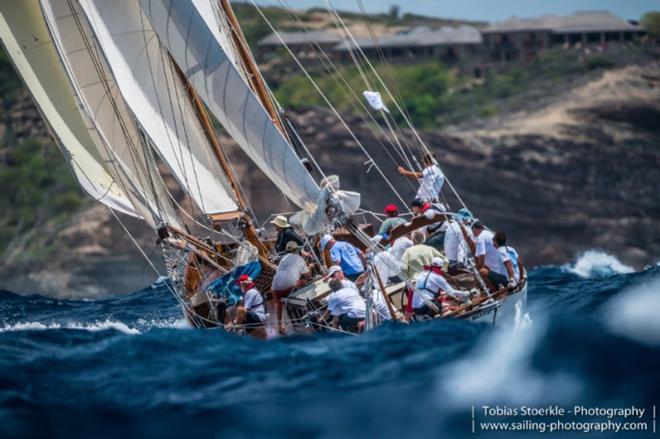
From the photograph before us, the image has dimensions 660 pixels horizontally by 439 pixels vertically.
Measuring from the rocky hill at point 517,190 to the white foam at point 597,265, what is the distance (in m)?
0.73

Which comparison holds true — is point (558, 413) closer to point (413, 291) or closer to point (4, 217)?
point (413, 291)

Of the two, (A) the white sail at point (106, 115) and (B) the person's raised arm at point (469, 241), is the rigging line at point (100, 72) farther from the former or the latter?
(B) the person's raised arm at point (469, 241)

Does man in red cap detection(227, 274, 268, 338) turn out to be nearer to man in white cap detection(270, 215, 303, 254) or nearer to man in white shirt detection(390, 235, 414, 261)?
man in white cap detection(270, 215, 303, 254)

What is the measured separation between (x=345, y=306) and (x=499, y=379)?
287cm

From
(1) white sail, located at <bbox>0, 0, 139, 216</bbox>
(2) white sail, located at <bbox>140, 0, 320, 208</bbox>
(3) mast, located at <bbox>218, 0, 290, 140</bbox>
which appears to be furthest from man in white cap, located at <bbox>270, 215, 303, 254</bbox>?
(1) white sail, located at <bbox>0, 0, 139, 216</bbox>

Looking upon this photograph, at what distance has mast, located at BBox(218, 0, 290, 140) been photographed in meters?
22.9

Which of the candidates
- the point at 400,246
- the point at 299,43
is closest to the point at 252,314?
the point at 400,246

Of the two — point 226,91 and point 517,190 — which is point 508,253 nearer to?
point 226,91

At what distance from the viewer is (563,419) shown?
582 inches

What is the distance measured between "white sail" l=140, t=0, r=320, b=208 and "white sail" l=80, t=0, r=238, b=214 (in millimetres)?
2040

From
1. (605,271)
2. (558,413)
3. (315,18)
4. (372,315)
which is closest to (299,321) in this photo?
(372,315)

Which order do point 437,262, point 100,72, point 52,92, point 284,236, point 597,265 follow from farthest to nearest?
point 597,265
point 52,92
point 100,72
point 284,236
point 437,262

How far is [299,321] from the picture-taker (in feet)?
62.5

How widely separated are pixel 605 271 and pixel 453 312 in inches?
928
